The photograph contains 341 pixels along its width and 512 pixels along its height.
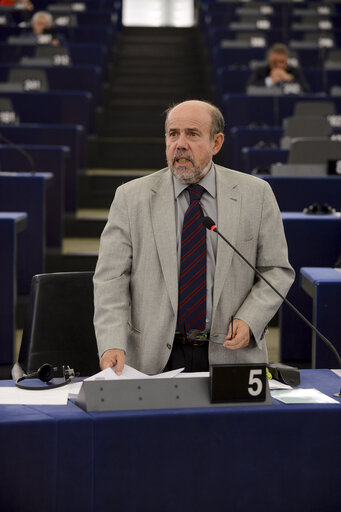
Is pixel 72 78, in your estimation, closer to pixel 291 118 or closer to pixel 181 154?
pixel 291 118

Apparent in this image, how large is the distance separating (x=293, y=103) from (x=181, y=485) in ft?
18.5

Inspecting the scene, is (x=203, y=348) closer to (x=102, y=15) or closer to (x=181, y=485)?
(x=181, y=485)

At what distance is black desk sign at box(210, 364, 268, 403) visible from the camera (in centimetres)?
171

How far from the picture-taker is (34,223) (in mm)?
4879

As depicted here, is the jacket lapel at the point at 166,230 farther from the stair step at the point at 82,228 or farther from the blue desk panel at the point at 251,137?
the blue desk panel at the point at 251,137

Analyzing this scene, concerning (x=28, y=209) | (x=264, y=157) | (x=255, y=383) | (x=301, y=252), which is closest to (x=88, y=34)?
(x=264, y=157)

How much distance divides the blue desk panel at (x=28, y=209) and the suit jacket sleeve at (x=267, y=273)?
284 cm

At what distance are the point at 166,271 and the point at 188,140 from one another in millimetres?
309

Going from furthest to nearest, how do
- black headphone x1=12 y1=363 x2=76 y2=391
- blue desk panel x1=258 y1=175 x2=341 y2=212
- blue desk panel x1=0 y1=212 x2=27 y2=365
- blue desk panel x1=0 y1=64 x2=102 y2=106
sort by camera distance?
blue desk panel x1=0 y1=64 x2=102 y2=106 → blue desk panel x1=258 y1=175 x2=341 y2=212 → blue desk panel x1=0 y1=212 x2=27 y2=365 → black headphone x1=12 y1=363 x2=76 y2=391

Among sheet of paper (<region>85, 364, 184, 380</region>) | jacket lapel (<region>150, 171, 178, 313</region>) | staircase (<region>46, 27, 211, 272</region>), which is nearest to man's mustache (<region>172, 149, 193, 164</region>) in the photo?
jacket lapel (<region>150, 171, 178, 313</region>)

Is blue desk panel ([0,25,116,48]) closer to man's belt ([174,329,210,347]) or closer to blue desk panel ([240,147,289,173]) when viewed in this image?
blue desk panel ([240,147,289,173])

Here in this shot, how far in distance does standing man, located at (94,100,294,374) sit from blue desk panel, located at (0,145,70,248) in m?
3.43

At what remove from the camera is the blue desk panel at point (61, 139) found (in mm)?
6043

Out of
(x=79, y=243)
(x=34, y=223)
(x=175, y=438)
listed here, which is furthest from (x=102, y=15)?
(x=175, y=438)
